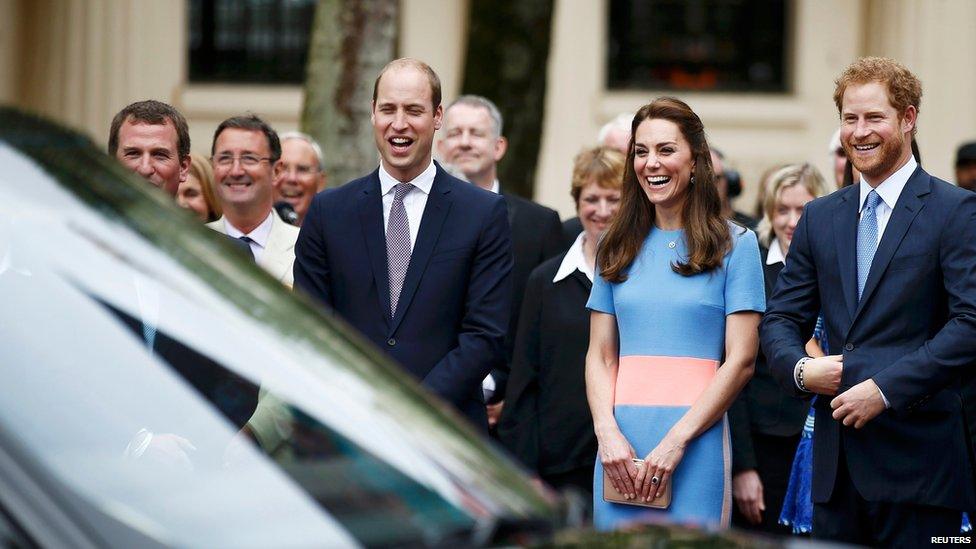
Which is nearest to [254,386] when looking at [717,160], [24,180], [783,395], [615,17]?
[24,180]

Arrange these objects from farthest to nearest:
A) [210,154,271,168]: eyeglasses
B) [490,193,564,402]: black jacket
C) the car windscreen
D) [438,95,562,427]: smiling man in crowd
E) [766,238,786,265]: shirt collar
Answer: [490,193,564,402]: black jacket, [438,95,562,427]: smiling man in crowd, [766,238,786,265]: shirt collar, [210,154,271,168]: eyeglasses, the car windscreen

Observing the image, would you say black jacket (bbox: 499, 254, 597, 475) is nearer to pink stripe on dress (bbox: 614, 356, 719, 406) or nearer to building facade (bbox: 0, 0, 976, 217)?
pink stripe on dress (bbox: 614, 356, 719, 406)

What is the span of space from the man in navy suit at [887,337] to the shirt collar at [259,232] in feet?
8.21

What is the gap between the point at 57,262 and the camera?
2514 mm

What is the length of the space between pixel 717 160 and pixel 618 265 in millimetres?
2845

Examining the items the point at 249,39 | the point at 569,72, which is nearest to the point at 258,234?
the point at 569,72

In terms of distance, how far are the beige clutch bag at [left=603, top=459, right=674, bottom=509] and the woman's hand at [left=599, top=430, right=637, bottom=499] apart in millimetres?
18

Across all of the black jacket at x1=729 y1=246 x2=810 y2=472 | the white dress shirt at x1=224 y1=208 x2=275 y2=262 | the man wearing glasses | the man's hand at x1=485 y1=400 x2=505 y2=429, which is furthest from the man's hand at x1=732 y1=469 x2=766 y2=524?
the white dress shirt at x1=224 y1=208 x2=275 y2=262

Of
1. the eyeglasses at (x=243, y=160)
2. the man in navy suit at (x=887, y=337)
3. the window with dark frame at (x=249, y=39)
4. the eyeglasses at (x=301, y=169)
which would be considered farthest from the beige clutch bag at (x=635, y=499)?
the window with dark frame at (x=249, y=39)

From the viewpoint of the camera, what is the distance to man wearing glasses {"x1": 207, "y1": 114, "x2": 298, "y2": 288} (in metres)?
6.73

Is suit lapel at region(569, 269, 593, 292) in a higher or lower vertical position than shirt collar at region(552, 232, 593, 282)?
lower

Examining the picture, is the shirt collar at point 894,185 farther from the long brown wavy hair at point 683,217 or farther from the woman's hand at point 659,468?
the woman's hand at point 659,468

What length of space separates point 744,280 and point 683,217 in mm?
353

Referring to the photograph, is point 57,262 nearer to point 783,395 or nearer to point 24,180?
point 24,180
